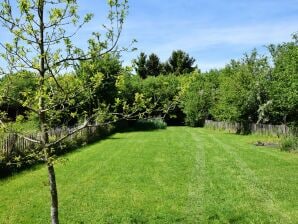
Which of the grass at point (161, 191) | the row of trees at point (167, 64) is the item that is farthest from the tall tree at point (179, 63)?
the grass at point (161, 191)

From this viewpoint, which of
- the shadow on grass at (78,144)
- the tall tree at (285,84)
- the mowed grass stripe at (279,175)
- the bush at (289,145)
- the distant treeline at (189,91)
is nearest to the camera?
the distant treeline at (189,91)

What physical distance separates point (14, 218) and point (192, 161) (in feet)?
40.8

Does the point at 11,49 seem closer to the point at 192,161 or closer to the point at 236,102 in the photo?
the point at 192,161

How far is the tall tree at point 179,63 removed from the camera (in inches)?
4257

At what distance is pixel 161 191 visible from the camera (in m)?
14.5

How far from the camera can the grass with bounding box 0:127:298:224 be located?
11.3m

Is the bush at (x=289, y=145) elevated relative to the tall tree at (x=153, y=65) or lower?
lower

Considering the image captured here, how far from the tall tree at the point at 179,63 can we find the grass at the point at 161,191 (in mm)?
85535

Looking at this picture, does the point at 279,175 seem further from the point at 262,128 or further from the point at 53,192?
the point at 262,128

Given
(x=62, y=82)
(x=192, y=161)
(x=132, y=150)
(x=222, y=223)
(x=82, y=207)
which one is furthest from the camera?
(x=132, y=150)

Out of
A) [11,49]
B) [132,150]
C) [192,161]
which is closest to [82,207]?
[11,49]

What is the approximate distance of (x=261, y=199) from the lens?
13.3m

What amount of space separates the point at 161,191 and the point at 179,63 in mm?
94983

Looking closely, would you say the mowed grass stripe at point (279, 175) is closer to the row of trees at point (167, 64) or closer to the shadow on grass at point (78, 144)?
the shadow on grass at point (78, 144)
